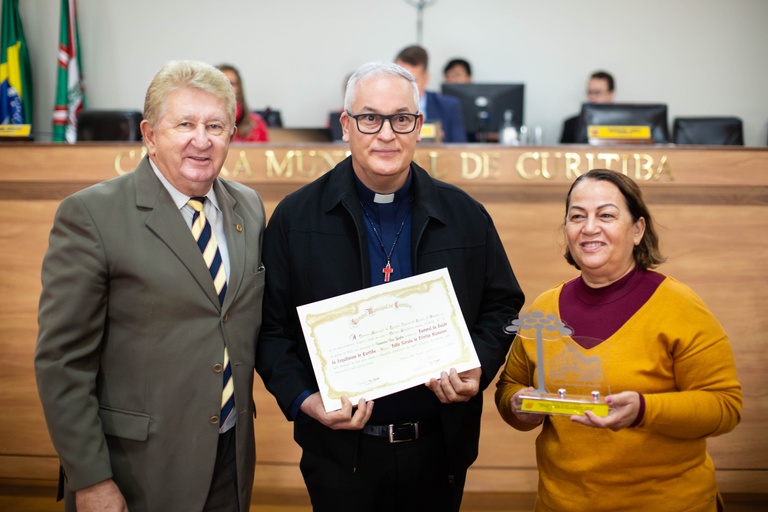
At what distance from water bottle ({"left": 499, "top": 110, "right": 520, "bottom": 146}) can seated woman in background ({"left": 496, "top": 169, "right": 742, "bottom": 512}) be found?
2956mm

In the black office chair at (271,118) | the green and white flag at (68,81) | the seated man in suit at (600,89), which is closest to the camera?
the black office chair at (271,118)

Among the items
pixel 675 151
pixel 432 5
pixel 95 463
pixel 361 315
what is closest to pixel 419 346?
pixel 361 315

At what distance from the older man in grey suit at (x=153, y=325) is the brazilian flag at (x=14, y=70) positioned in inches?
205

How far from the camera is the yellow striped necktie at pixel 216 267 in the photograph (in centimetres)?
168

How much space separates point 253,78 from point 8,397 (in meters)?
4.21

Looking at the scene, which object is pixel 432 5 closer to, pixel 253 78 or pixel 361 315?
pixel 253 78

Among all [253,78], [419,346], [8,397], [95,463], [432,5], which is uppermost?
[432,5]

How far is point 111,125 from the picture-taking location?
4.00 meters

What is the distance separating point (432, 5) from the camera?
6500 millimetres

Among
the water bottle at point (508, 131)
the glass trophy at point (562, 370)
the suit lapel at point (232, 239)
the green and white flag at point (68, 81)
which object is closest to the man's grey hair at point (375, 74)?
the suit lapel at point (232, 239)

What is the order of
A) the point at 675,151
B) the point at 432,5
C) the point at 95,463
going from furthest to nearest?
1. the point at 432,5
2. the point at 675,151
3. the point at 95,463

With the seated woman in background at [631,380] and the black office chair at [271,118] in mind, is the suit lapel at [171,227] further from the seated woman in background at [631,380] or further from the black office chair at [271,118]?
the black office chair at [271,118]

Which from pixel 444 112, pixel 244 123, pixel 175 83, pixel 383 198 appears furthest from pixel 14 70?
pixel 383 198

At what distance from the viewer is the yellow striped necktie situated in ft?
5.50
